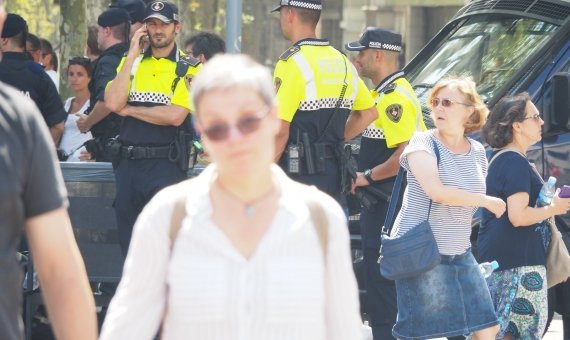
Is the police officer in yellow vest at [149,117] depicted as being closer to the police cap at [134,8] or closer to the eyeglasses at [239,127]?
the police cap at [134,8]

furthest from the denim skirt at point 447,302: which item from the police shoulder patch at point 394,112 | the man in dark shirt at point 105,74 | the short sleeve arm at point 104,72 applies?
the short sleeve arm at point 104,72

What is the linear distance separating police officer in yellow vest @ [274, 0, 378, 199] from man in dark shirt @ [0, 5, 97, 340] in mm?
4093

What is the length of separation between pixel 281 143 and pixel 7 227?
4290 mm

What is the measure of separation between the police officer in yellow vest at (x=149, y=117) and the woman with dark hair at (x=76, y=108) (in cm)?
163

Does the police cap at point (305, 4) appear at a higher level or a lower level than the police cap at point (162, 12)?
higher

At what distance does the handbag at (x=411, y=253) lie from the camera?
21.6 ft

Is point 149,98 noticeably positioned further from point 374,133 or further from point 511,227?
point 511,227

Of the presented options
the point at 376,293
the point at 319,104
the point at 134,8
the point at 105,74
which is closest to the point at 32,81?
the point at 105,74

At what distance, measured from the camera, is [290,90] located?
755cm

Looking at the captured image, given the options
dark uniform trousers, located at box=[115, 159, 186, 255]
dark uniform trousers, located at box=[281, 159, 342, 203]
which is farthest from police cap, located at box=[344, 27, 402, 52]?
→ dark uniform trousers, located at box=[115, 159, 186, 255]

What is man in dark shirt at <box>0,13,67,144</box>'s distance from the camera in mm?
8789

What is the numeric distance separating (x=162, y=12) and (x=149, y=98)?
52cm

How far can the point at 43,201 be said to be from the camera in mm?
3389

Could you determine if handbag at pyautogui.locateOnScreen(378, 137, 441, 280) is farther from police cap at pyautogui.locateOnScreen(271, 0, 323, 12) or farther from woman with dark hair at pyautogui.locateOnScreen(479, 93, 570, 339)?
police cap at pyautogui.locateOnScreen(271, 0, 323, 12)
